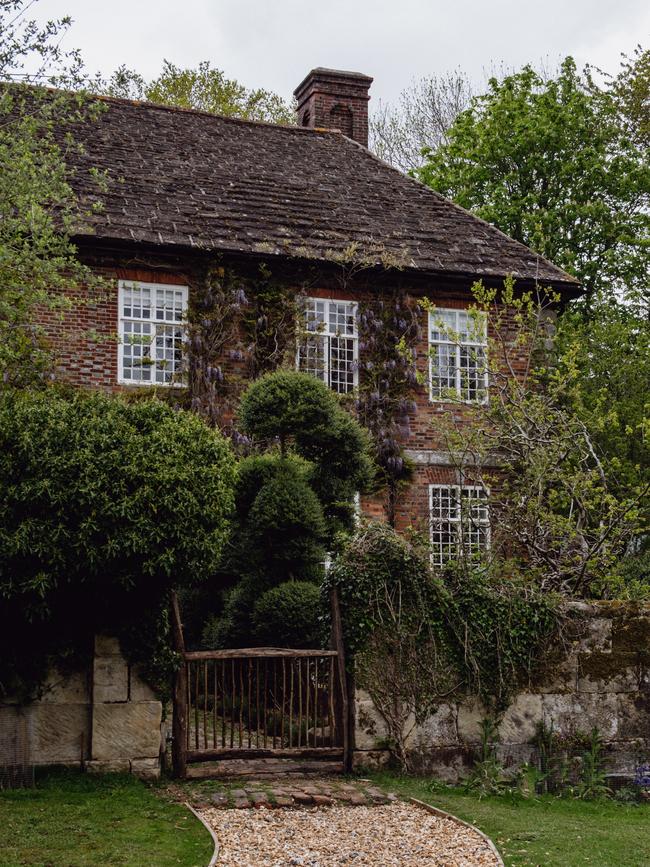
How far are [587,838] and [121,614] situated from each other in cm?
421

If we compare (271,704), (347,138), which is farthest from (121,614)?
(347,138)

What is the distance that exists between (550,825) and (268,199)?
13.9 metres

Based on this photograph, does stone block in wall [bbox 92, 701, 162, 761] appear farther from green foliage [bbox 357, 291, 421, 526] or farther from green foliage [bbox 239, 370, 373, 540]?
green foliage [bbox 357, 291, 421, 526]

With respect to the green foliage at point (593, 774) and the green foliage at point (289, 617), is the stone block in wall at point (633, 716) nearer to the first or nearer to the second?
the green foliage at point (593, 774)

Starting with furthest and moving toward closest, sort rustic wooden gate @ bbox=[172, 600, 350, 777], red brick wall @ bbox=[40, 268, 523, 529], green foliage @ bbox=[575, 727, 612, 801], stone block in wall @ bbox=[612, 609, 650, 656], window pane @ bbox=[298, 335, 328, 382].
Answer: window pane @ bbox=[298, 335, 328, 382] < red brick wall @ bbox=[40, 268, 523, 529] < stone block in wall @ bbox=[612, 609, 650, 656] < green foliage @ bbox=[575, 727, 612, 801] < rustic wooden gate @ bbox=[172, 600, 350, 777]

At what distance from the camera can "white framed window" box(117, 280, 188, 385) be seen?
17.6 meters

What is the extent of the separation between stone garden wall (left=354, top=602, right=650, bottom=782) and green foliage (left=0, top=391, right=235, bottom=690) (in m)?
2.43

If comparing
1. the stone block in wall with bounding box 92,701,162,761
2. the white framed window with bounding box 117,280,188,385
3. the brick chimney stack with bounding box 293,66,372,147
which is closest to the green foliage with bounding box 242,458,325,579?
the stone block in wall with bounding box 92,701,162,761

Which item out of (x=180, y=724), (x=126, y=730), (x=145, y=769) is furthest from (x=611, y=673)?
(x=126, y=730)

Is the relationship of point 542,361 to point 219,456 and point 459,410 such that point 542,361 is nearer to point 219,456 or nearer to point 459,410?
point 459,410

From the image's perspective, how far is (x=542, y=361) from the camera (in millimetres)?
19812

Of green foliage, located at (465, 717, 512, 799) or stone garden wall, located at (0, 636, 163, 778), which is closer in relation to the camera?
stone garden wall, located at (0, 636, 163, 778)

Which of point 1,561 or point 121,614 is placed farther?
point 121,614

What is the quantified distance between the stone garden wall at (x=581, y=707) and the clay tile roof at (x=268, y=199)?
379 inches
